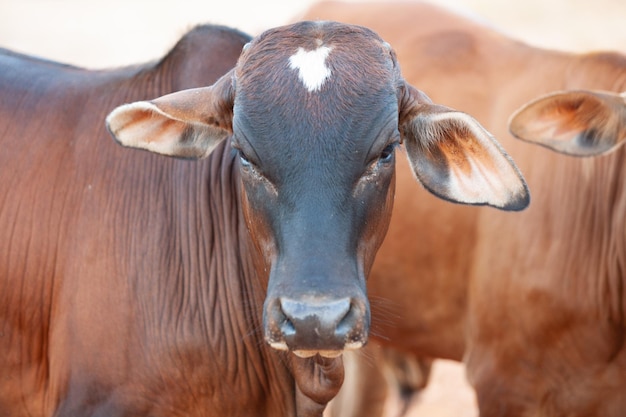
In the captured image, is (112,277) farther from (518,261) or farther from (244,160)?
(518,261)

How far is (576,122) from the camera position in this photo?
4656mm

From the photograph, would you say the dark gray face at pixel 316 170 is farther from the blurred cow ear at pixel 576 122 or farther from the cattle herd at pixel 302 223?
the blurred cow ear at pixel 576 122

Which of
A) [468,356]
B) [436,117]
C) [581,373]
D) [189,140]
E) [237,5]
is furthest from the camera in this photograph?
[237,5]

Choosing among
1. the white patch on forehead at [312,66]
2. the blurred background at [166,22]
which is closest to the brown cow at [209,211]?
the white patch on forehead at [312,66]

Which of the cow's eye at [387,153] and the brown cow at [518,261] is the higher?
the cow's eye at [387,153]

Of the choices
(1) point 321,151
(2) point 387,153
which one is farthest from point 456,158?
(1) point 321,151

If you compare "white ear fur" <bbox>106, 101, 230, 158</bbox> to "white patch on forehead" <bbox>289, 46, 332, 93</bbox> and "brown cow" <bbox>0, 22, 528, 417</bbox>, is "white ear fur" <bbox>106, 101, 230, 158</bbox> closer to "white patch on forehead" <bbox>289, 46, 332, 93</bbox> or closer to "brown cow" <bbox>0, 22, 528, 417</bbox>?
"brown cow" <bbox>0, 22, 528, 417</bbox>

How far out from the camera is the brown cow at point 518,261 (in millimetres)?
4984

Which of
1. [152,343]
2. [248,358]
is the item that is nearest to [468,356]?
[248,358]

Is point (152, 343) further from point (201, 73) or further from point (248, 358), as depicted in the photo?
point (201, 73)

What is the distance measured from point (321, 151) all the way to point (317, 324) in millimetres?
628

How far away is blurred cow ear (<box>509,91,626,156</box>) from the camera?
177 inches

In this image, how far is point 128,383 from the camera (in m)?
4.04

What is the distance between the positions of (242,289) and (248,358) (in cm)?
30
